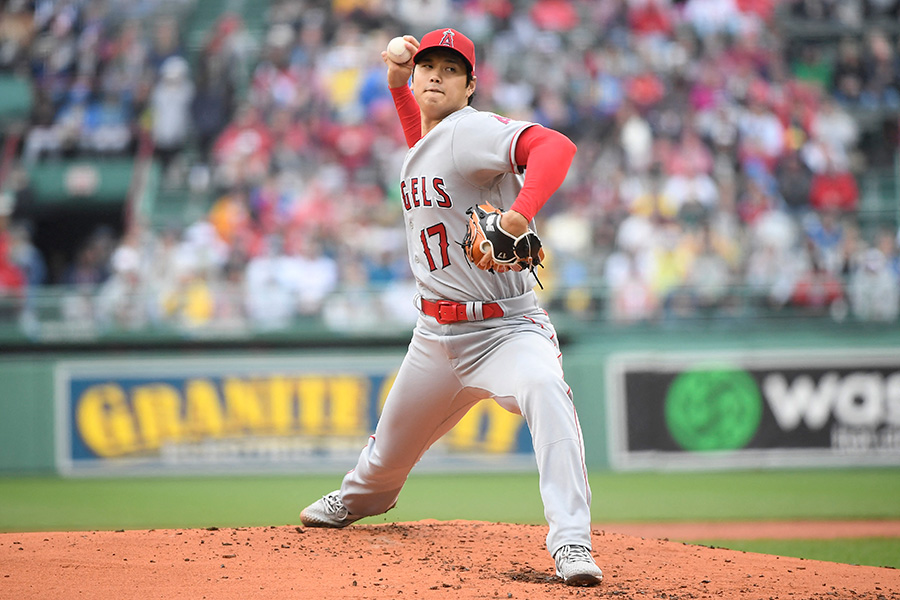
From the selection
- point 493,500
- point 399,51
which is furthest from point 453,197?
point 493,500

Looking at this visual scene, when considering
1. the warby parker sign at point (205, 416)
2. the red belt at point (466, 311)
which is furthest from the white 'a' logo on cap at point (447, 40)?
the warby parker sign at point (205, 416)

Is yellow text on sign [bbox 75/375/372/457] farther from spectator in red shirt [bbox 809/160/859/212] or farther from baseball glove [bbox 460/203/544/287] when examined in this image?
baseball glove [bbox 460/203/544/287]

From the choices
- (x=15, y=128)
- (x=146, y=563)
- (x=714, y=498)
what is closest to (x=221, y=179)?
(x=15, y=128)

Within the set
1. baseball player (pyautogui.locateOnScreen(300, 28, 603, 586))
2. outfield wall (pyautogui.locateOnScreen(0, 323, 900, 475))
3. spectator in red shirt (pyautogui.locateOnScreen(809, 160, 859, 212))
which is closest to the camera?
baseball player (pyautogui.locateOnScreen(300, 28, 603, 586))

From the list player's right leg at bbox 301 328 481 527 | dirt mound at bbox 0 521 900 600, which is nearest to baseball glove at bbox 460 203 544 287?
player's right leg at bbox 301 328 481 527

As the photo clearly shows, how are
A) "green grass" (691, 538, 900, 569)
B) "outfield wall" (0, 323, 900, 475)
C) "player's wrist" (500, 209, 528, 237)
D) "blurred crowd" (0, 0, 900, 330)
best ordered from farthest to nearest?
"blurred crowd" (0, 0, 900, 330)
"outfield wall" (0, 323, 900, 475)
"green grass" (691, 538, 900, 569)
"player's wrist" (500, 209, 528, 237)

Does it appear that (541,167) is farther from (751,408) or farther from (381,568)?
(751,408)
